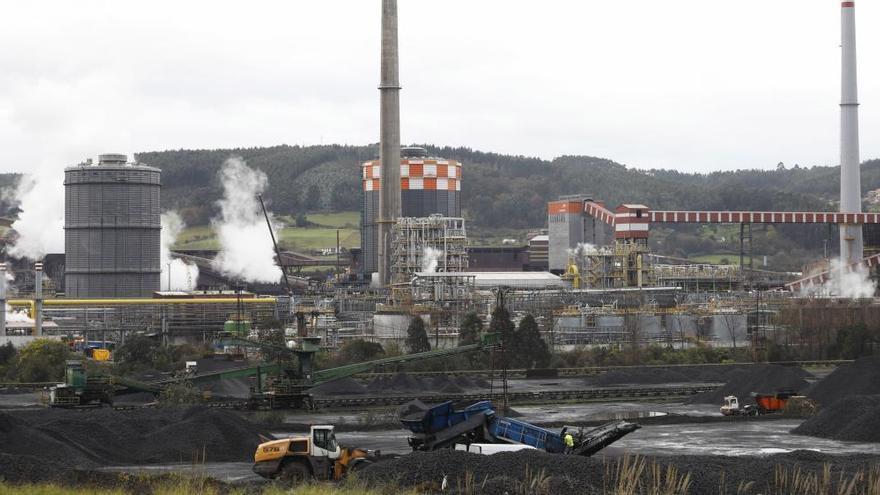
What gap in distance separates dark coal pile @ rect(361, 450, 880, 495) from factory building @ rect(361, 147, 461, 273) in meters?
92.0

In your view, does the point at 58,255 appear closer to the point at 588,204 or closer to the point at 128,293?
the point at 128,293

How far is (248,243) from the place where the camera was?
123 m

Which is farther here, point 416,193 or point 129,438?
point 416,193

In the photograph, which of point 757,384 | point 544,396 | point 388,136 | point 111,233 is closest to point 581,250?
point 388,136

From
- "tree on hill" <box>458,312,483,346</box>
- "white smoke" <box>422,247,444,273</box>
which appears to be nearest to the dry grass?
"tree on hill" <box>458,312,483,346</box>

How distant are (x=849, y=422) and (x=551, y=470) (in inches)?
642

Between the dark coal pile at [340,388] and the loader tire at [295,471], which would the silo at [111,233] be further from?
the loader tire at [295,471]

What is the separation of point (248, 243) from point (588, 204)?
32448mm

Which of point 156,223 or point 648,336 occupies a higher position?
point 156,223

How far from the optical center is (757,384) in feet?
168

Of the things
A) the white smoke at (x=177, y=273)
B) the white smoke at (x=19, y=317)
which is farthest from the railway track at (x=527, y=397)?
the white smoke at (x=177, y=273)

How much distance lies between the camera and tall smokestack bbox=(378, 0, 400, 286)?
318 ft

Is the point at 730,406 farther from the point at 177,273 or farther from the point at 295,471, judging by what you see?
the point at 177,273

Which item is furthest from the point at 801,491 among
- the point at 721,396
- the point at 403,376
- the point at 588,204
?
the point at 588,204
